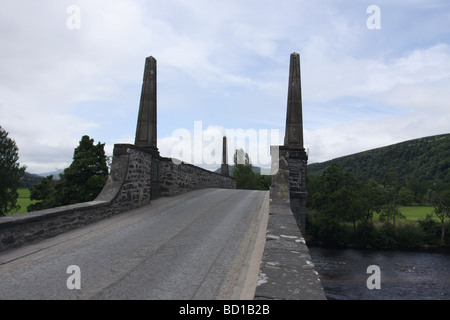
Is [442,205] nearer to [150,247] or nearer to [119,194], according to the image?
[119,194]

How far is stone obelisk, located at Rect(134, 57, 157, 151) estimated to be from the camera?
40.4 ft

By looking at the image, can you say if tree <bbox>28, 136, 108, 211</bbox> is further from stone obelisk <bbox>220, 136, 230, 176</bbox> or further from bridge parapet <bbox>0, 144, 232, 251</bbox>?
bridge parapet <bbox>0, 144, 232, 251</bbox>

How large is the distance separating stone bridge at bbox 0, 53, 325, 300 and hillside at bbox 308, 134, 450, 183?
11157cm

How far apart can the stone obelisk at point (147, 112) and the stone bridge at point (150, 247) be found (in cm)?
146

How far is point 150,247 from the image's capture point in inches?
226

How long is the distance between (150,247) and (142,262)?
827 mm

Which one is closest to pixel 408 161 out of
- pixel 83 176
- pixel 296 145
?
pixel 83 176

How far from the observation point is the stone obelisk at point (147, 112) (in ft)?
40.4

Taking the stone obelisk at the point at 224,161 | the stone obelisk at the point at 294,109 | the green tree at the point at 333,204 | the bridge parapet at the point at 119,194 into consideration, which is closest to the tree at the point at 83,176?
the stone obelisk at the point at 224,161

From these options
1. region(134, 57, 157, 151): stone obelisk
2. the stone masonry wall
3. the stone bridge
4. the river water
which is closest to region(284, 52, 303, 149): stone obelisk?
the stone bridge

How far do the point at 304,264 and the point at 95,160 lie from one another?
2623cm

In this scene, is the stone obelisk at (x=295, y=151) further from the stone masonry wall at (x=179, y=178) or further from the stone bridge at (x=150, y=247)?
the stone masonry wall at (x=179, y=178)
